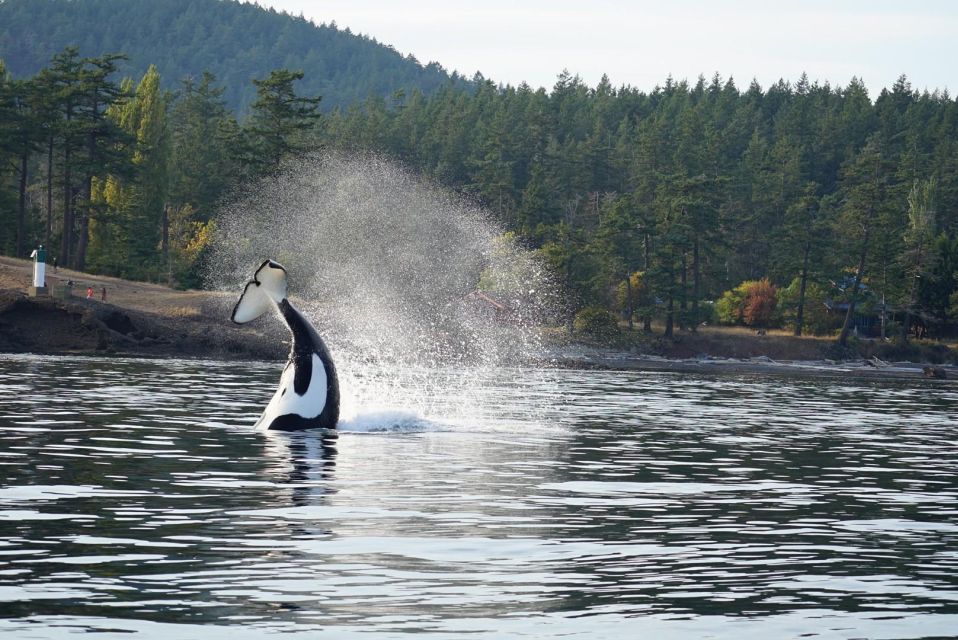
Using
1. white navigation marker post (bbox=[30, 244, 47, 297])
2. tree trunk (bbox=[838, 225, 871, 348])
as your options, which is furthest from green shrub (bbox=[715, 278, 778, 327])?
white navigation marker post (bbox=[30, 244, 47, 297])

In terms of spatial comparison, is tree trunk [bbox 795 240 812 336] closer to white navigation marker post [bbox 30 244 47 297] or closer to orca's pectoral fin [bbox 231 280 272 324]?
white navigation marker post [bbox 30 244 47 297]

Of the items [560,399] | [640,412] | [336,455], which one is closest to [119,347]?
[560,399]

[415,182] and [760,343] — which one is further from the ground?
[415,182]

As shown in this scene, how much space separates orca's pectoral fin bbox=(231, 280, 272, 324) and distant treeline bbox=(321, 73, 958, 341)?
7127cm

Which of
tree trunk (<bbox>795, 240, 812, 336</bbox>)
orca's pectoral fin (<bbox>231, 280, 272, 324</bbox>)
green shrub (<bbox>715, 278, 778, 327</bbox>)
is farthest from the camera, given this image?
green shrub (<bbox>715, 278, 778, 327</bbox>)

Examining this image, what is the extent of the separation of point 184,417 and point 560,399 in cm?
1523

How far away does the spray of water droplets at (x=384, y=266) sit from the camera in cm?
8556

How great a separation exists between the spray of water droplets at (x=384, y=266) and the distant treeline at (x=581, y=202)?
2.58 meters

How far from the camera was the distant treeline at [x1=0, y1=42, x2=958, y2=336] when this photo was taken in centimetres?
8738

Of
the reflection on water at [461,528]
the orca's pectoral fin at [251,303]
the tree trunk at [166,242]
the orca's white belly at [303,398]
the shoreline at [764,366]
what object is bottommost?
the shoreline at [764,366]

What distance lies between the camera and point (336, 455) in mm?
21156

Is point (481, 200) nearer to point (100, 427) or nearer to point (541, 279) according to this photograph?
point (541, 279)

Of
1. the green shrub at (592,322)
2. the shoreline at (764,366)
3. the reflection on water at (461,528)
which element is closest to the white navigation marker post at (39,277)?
the shoreline at (764,366)

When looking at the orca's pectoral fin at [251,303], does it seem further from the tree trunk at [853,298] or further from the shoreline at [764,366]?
the tree trunk at [853,298]
